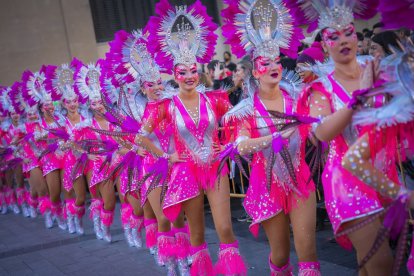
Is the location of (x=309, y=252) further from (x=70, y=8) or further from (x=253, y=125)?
(x=70, y=8)

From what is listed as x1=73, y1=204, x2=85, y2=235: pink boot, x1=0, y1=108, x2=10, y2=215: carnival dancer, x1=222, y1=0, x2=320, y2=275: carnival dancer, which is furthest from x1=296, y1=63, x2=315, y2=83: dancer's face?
x1=0, y1=108, x2=10, y2=215: carnival dancer

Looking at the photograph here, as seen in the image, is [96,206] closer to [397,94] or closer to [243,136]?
[243,136]

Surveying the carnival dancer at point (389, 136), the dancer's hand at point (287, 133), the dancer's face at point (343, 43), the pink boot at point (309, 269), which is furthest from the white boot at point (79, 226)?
the carnival dancer at point (389, 136)

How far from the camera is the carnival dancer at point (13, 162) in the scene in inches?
417

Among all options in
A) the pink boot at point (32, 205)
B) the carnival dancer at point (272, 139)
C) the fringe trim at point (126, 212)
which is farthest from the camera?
the pink boot at point (32, 205)

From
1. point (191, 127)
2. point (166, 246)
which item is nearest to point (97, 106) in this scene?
point (166, 246)

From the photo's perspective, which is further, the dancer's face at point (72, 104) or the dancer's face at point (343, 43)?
the dancer's face at point (72, 104)

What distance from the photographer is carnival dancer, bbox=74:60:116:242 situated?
7516mm

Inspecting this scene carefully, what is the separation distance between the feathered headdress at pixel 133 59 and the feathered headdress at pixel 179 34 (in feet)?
2.80

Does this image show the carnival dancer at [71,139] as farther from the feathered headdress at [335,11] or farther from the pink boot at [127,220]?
the feathered headdress at [335,11]

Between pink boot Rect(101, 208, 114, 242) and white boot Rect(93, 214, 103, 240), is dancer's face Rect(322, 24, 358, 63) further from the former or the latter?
white boot Rect(93, 214, 103, 240)

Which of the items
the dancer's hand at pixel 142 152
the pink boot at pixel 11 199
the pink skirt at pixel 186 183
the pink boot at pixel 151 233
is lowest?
the pink boot at pixel 11 199

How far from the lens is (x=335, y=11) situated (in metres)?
3.35

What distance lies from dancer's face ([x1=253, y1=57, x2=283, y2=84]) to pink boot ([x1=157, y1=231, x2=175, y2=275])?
209 cm
